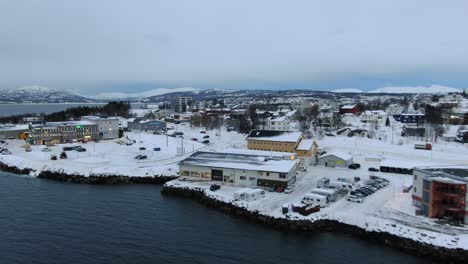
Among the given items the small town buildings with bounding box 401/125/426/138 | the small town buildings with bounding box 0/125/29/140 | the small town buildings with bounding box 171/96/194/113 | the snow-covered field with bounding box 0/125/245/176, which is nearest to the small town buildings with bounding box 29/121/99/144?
the snow-covered field with bounding box 0/125/245/176

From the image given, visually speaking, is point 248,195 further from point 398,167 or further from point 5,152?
point 5,152

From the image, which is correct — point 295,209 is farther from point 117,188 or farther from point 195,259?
point 117,188

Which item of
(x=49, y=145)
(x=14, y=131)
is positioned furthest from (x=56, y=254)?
(x=14, y=131)

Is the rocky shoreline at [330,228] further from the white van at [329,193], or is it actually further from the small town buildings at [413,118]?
the small town buildings at [413,118]

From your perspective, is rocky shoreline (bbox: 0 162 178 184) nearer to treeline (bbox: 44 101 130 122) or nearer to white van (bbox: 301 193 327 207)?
white van (bbox: 301 193 327 207)

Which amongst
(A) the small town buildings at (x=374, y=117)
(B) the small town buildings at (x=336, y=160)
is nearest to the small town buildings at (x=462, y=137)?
(A) the small town buildings at (x=374, y=117)

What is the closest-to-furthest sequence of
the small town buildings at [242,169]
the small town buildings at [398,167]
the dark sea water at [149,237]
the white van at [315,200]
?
1. the dark sea water at [149,237]
2. the white van at [315,200]
3. the small town buildings at [242,169]
4. the small town buildings at [398,167]
